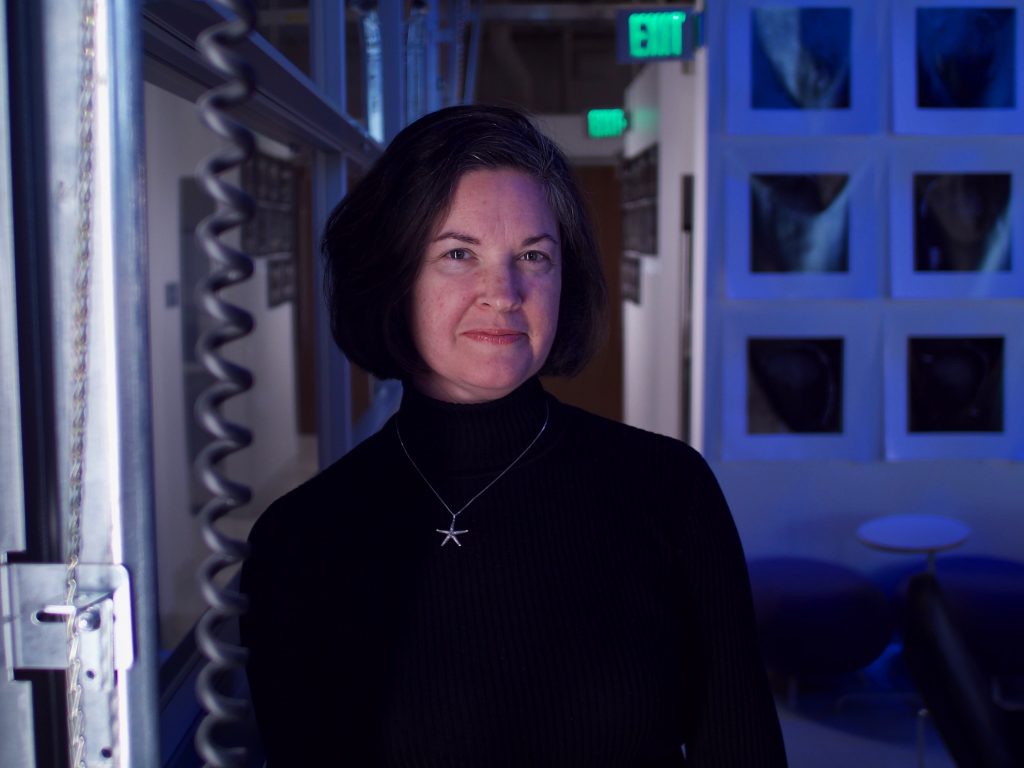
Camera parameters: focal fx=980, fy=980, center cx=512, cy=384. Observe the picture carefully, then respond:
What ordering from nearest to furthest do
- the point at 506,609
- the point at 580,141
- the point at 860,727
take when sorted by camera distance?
the point at 506,609, the point at 860,727, the point at 580,141

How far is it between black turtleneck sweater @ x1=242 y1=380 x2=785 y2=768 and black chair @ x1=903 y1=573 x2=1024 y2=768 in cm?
100

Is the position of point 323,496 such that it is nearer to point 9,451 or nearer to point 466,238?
point 466,238

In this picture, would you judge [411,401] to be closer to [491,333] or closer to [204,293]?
[491,333]

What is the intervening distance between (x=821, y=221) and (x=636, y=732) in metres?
2.67

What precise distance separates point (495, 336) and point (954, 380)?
9.20 ft

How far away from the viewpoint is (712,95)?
3.35m

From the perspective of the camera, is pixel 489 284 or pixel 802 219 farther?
pixel 802 219

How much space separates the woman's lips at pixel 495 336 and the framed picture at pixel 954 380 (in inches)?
104

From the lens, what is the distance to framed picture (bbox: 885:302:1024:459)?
3469 mm

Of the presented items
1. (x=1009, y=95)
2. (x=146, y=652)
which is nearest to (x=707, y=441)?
(x=1009, y=95)

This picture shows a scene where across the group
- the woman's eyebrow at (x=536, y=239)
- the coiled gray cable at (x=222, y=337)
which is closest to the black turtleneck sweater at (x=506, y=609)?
the woman's eyebrow at (x=536, y=239)

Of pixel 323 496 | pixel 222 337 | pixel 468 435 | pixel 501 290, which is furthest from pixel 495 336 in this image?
pixel 222 337

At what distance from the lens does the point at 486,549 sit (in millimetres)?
1187

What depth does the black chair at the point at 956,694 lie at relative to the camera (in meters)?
1.96
